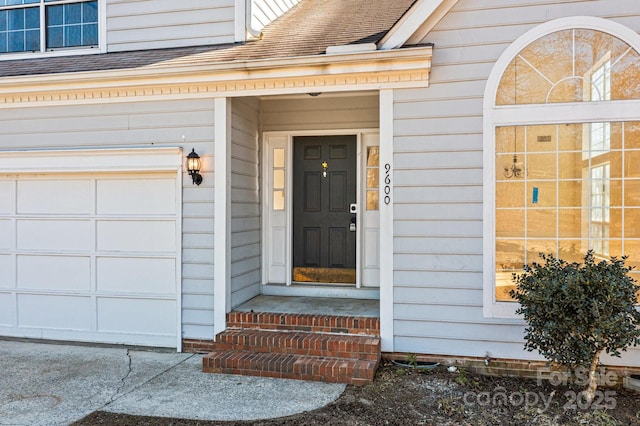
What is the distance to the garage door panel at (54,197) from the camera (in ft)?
19.1

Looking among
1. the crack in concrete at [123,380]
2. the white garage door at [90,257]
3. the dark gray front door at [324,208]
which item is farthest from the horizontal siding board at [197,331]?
the dark gray front door at [324,208]

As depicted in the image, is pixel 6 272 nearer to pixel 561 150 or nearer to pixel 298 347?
pixel 298 347

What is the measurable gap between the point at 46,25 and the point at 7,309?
356cm

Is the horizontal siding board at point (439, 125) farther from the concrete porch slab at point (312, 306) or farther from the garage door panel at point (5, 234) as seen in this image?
the garage door panel at point (5, 234)

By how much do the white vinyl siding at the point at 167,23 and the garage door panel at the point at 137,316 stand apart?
117 inches

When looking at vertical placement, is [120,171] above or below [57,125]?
below

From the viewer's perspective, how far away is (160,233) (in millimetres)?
5586

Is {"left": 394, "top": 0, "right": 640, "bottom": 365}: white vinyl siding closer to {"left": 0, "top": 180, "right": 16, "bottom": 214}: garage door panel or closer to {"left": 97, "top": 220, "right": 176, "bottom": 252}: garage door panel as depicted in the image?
{"left": 97, "top": 220, "right": 176, "bottom": 252}: garage door panel

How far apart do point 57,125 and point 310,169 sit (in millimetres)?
3028

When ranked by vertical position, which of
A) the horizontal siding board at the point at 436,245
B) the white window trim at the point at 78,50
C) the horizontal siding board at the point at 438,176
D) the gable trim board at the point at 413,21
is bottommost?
the horizontal siding board at the point at 436,245

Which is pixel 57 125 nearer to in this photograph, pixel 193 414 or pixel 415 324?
pixel 193 414

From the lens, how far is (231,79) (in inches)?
204

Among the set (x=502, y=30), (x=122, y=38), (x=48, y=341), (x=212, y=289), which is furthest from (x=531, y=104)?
(x=48, y=341)

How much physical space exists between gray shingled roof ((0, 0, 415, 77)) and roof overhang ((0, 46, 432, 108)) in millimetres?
128
